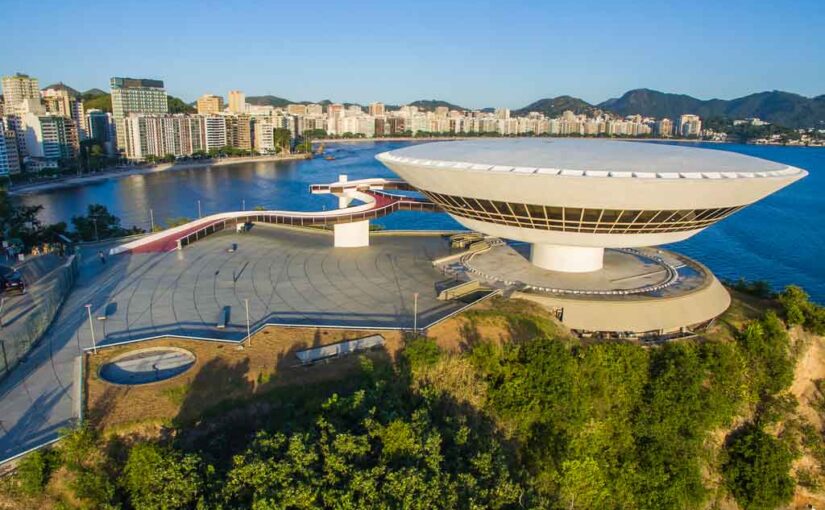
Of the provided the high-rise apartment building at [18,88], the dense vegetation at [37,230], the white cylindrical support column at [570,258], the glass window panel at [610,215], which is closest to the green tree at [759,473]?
the glass window panel at [610,215]

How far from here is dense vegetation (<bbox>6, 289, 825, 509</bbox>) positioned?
13.2 metres

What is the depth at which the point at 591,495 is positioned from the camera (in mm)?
16625

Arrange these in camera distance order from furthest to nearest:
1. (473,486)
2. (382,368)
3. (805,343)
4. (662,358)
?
(805,343) → (662,358) → (382,368) → (473,486)

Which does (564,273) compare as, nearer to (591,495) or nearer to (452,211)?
(452,211)

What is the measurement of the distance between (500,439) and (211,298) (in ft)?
47.8

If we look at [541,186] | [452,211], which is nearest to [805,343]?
[541,186]

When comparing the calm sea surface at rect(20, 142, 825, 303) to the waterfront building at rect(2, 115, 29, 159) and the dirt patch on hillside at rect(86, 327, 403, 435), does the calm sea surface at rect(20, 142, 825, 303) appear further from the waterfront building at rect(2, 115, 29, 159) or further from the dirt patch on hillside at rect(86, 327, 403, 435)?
the dirt patch on hillside at rect(86, 327, 403, 435)

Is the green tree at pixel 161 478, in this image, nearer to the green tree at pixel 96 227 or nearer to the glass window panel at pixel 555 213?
the glass window panel at pixel 555 213

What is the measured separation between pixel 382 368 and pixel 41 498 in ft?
32.9

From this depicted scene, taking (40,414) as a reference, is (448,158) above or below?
above

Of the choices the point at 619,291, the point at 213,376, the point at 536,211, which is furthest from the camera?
the point at 619,291

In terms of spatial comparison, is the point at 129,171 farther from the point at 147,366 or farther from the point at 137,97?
the point at 147,366

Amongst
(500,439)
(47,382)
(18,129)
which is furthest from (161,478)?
(18,129)

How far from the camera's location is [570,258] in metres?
29.3
